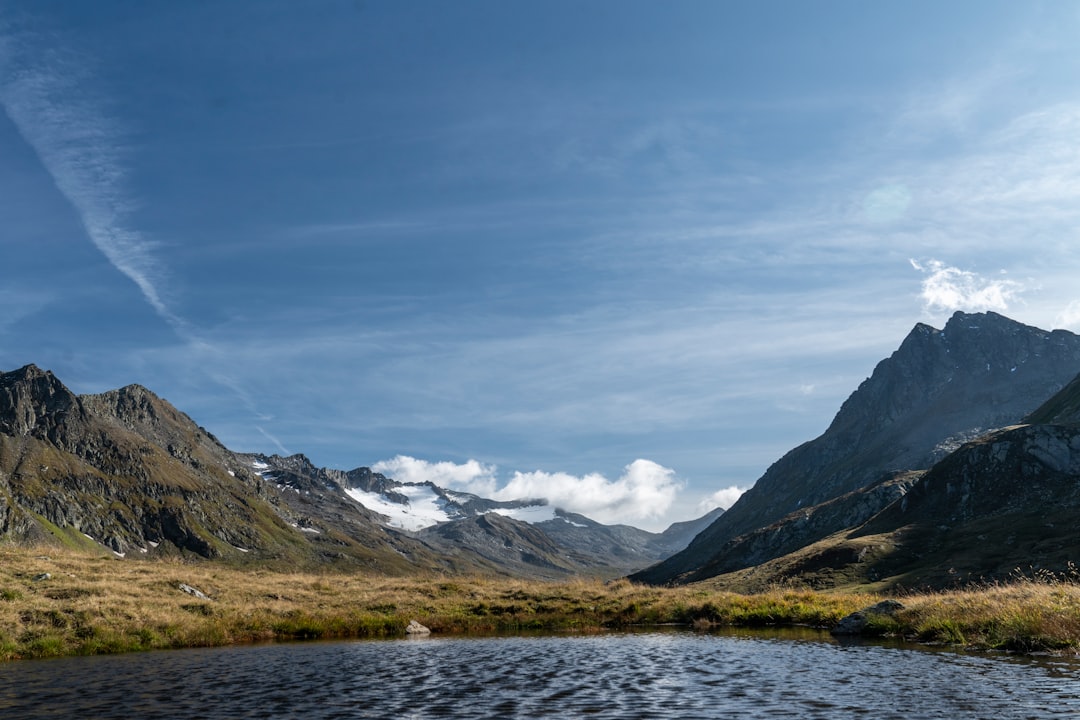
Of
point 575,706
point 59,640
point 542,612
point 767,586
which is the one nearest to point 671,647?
point 575,706

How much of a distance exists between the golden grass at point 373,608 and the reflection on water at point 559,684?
14.9ft

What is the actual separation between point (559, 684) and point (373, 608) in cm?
3435

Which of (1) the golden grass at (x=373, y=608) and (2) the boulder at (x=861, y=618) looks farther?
(2) the boulder at (x=861, y=618)

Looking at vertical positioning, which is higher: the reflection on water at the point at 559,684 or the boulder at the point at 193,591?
the boulder at the point at 193,591

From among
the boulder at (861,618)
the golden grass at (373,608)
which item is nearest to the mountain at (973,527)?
the golden grass at (373,608)

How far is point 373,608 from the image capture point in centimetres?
5638

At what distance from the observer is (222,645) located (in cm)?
4375

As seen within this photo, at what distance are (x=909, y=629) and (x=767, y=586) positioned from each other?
263 ft

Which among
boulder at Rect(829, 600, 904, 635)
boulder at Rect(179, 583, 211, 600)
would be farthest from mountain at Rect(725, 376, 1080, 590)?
boulder at Rect(179, 583, 211, 600)

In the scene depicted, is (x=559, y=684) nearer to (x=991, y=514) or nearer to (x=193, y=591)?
(x=193, y=591)

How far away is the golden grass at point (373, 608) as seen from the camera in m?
36.1

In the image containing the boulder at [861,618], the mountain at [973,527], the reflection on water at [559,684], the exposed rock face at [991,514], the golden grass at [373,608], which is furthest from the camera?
the mountain at [973,527]

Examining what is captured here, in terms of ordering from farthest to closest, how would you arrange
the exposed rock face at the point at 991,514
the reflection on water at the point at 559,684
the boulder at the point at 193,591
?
the exposed rock face at the point at 991,514, the boulder at the point at 193,591, the reflection on water at the point at 559,684

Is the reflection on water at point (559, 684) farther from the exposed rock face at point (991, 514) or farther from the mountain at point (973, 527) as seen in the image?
the exposed rock face at point (991, 514)
